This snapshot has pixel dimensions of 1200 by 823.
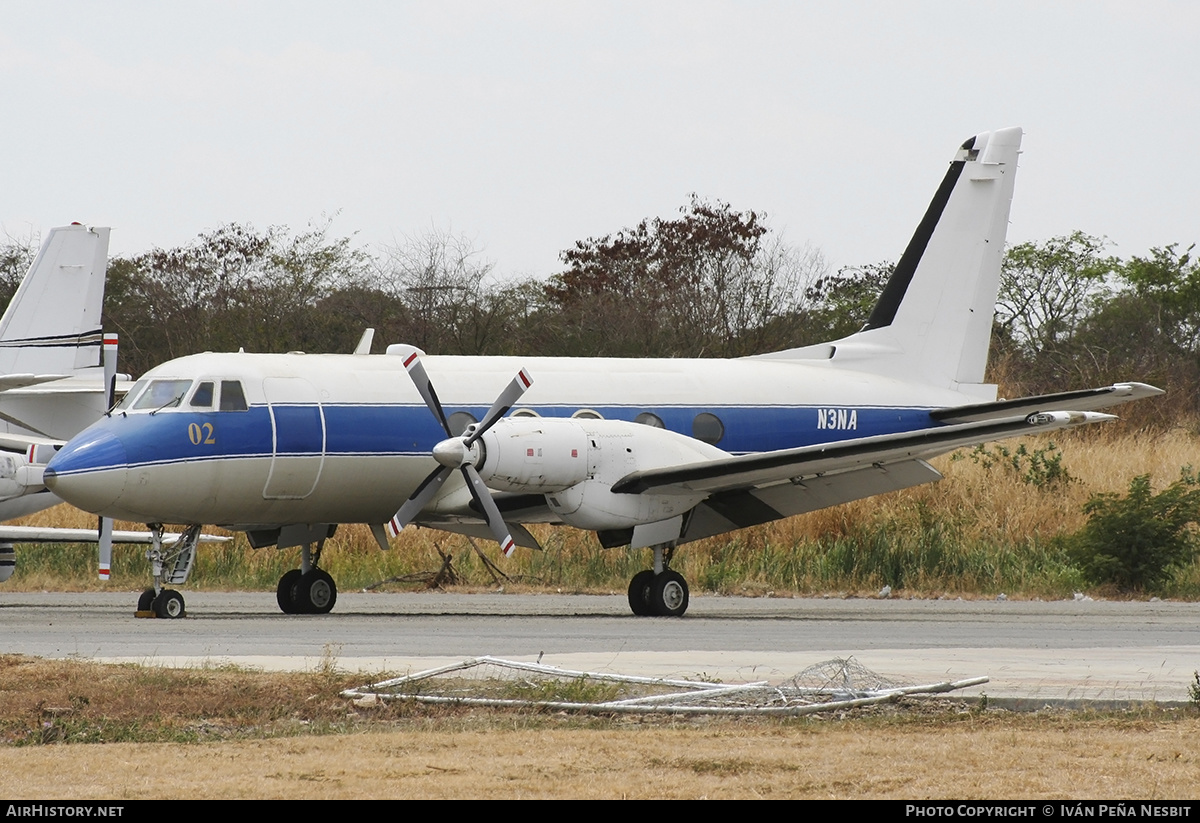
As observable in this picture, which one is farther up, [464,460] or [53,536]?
[464,460]

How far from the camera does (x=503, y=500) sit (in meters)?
20.2

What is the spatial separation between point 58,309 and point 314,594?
1123 centimetres

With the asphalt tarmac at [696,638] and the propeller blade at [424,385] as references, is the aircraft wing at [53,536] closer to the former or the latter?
the asphalt tarmac at [696,638]

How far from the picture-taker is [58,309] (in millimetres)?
29359

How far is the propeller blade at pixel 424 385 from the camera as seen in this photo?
1944 centimetres

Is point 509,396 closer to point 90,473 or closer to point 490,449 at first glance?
point 490,449

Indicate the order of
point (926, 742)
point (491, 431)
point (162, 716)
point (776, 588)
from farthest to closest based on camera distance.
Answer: point (776, 588) < point (491, 431) < point (162, 716) < point (926, 742)

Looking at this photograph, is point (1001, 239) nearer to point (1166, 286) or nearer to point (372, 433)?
point (372, 433)

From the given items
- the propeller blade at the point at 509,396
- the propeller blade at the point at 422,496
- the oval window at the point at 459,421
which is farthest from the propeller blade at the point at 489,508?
the oval window at the point at 459,421

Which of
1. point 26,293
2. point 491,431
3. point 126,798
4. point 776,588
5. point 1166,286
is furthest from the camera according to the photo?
point 1166,286

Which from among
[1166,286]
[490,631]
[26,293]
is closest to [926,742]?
[490,631]

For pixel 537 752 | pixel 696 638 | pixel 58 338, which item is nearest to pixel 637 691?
pixel 537 752

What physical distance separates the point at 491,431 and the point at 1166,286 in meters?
47.9

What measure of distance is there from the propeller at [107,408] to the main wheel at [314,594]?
7.60ft
